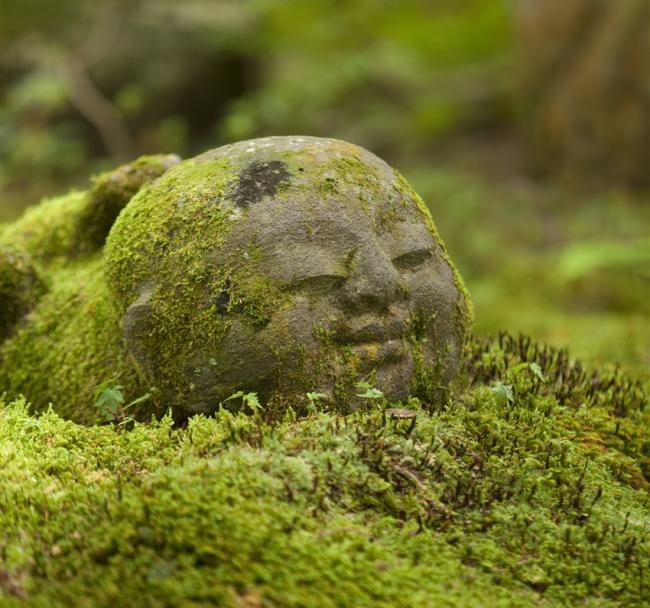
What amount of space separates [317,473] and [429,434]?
2.05 ft

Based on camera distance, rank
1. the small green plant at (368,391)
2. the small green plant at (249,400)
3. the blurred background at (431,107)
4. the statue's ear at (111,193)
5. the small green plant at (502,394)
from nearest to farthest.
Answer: the small green plant at (249,400) → the small green plant at (368,391) → the small green plant at (502,394) → the statue's ear at (111,193) → the blurred background at (431,107)

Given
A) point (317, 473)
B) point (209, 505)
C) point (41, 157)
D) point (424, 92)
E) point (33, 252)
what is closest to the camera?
point (209, 505)

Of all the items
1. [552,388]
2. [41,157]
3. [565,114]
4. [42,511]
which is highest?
[565,114]

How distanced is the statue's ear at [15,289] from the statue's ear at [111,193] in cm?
36

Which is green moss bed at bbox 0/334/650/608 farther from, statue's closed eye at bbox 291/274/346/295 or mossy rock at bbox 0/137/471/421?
statue's closed eye at bbox 291/274/346/295

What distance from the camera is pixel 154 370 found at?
361 centimetres

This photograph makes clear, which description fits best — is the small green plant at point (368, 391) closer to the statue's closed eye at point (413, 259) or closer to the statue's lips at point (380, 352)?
the statue's lips at point (380, 352)

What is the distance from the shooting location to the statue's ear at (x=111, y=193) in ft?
14.4

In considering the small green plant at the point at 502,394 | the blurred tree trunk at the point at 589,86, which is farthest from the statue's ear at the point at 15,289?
the blurred tree trunk at the point at 589,86

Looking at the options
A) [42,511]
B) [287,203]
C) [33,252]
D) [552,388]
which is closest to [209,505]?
[42,511]

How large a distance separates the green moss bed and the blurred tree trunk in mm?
8192

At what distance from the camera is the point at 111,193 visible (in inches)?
174

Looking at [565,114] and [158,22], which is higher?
[158,22]

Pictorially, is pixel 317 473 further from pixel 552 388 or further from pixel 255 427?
pixel 552 388
